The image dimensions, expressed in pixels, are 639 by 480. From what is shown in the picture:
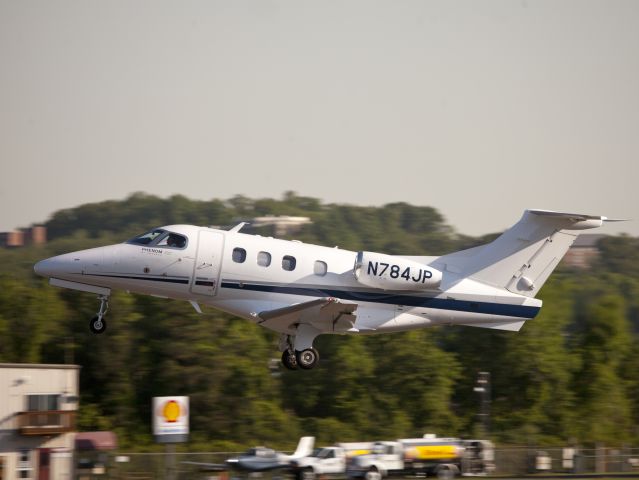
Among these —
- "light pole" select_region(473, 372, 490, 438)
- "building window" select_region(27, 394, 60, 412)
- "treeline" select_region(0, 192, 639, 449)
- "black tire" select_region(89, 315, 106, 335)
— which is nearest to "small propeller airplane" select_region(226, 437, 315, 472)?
"building window" select_region(27, 394, 60, 412)

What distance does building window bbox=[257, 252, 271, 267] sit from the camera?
2719 centimetres

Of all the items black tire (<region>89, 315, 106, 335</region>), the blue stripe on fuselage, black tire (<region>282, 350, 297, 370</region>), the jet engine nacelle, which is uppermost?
the jet engine nacelle

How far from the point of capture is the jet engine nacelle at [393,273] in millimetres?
27562

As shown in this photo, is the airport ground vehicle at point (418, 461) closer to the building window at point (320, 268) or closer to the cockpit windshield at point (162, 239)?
the building window at point (320, 268)

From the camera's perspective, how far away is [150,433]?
58.4 metres

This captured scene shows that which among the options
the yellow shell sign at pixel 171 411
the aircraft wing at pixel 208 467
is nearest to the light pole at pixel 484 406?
the aircraft wing at pixel 208 467

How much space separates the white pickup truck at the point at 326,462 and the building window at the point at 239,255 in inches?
432

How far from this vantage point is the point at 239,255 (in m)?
27.2

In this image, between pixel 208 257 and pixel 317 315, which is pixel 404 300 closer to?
pixel 317 315

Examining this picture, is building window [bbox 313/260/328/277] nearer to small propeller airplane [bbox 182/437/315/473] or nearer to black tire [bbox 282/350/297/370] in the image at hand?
black tire [bbox 282/350/297/370]

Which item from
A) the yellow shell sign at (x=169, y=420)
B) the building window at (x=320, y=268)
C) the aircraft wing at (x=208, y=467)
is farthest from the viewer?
the aircraft wing at (x=208, y=467)

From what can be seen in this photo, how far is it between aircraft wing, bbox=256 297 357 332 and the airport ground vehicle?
1027 centimetres

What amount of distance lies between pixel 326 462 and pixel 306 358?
9867 mm

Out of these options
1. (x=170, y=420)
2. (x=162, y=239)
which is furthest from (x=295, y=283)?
(x=170, y=420)
